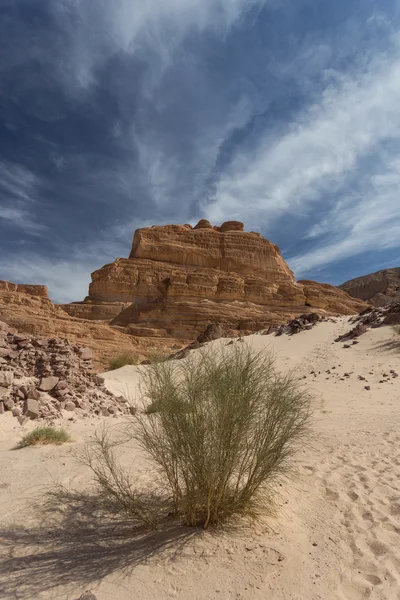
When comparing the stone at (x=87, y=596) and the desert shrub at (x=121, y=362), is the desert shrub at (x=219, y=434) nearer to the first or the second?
the stone at (x=87, y=596)

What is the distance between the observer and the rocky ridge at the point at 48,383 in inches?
320

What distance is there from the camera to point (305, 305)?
170ft

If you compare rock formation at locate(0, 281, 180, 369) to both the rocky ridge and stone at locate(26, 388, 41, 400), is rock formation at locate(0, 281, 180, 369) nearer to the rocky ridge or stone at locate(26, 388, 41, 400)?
the rocky ridge

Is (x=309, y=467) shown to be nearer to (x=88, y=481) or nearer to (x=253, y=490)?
(x=253, y=490)

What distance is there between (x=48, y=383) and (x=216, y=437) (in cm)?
716

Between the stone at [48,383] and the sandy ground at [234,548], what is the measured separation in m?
3.31

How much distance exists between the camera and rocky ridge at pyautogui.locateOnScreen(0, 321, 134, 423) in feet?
26.7

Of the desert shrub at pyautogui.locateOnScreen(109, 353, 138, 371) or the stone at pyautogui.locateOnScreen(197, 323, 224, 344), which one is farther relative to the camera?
the stone at pyautogui.locateOnScreen(197, 323, 224, 344)

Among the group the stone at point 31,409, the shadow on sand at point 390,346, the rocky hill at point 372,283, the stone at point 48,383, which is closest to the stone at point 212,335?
Answer: the shadow on sand at point 390,346

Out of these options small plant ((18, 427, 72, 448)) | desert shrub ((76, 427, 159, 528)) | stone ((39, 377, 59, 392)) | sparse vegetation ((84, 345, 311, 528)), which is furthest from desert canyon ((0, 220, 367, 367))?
sparse vegetation ((84, 345, 311, 528))

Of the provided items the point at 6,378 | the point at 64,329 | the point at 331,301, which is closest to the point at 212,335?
the point at 64,329

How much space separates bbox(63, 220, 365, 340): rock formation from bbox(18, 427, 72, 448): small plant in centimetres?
3163

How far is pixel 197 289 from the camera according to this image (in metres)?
49.1

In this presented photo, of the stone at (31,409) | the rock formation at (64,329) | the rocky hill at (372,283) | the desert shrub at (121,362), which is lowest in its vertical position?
the stone at (31,409)
